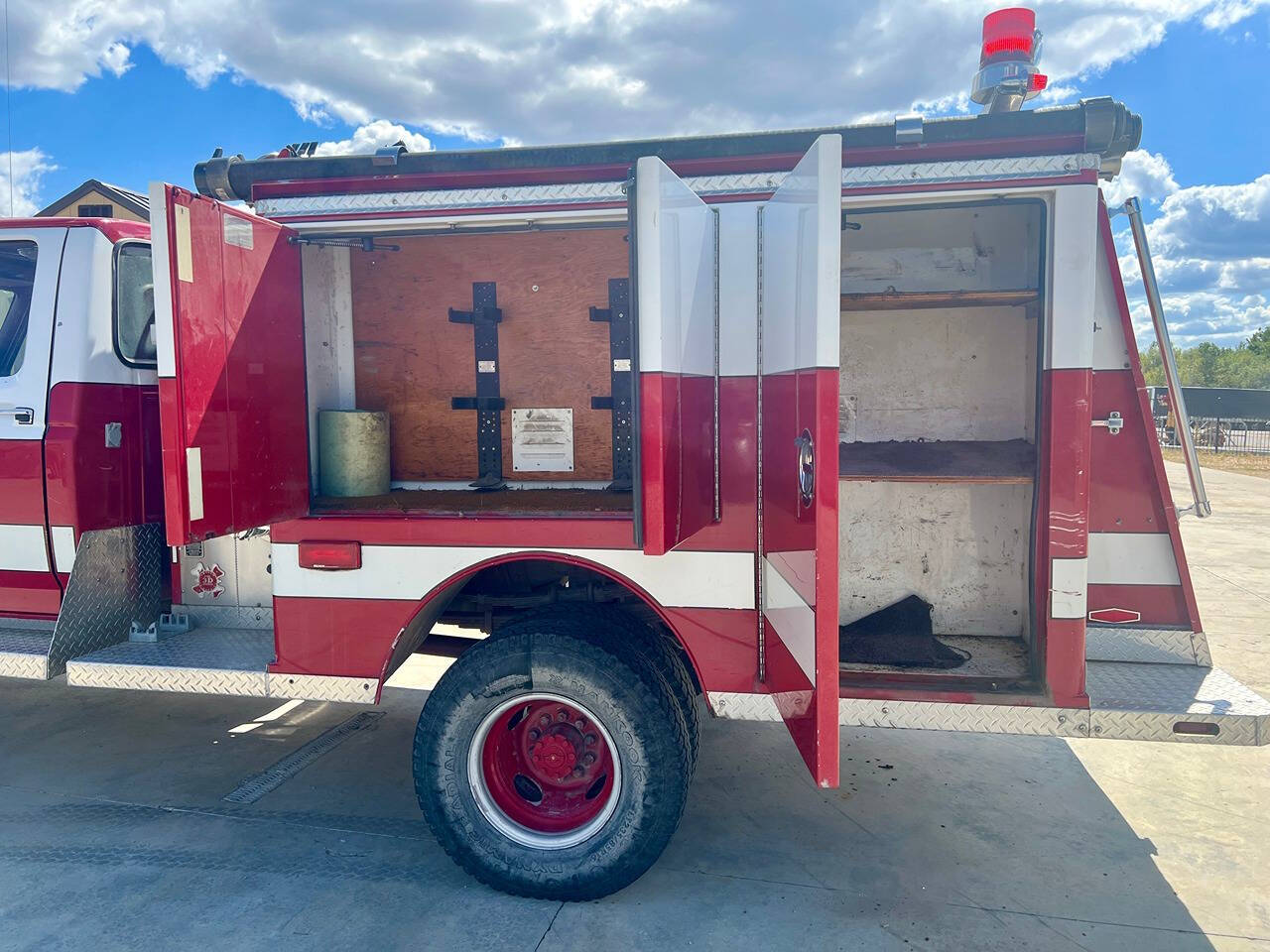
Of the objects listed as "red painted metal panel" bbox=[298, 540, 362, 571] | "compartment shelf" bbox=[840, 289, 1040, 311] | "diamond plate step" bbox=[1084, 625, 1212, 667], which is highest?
"compartment shelf" bbox=[840, 289, 1040, 311]

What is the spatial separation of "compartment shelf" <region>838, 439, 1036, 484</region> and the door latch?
11.4 inches

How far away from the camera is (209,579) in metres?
4.21

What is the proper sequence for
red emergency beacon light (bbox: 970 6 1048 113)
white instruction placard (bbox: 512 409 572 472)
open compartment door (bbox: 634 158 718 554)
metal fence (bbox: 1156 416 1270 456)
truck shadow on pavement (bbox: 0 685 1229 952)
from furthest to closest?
metal fence (bbox: 1156 416 1270 456) < white instruction placard (bbox: 512 409 572 472) < red emergency beacon light (bbox: 970 6 1048 113) < truck shadow on pavement (bbox: 0 685 1229 952) < open compartment door (bbox: 634 158 718 554)

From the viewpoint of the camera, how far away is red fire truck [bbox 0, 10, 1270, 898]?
2938 mm

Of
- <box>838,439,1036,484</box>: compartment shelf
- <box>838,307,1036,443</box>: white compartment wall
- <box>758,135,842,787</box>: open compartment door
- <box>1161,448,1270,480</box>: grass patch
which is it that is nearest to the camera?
Answer: <box>758,135,842,787</box>: open compartment door

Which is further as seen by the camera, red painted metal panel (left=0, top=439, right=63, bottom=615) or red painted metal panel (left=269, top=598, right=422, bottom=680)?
red painted metal panel (left=0, top=439, right=63, bottom=615)

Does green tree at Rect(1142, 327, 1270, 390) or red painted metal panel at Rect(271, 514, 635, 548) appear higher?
green tree at Rect(1142, 327, 1270, 390)

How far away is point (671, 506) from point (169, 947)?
7.56ft

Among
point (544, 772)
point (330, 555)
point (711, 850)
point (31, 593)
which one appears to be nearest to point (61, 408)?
point (31, 593)

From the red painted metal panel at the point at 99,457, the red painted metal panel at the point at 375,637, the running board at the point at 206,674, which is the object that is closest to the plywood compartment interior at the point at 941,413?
the red painted metal panel at the point at 375,637

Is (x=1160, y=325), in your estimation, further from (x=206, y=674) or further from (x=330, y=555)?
(x=206, y=674)

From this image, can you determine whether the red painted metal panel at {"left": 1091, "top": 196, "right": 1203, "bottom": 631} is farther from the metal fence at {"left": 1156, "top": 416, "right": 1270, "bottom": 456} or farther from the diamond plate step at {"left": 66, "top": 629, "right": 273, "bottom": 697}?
the metal fence at {"left": 1156, "top": 416, "right": 1270, "bottom": 456}

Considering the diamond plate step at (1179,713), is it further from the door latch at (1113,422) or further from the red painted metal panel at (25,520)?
the red painted metal panel at (25,520)

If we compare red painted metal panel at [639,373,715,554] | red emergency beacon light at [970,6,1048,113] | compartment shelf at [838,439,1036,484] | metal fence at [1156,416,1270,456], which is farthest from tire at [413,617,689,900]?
metal fence at [1156,416,1270,456]
